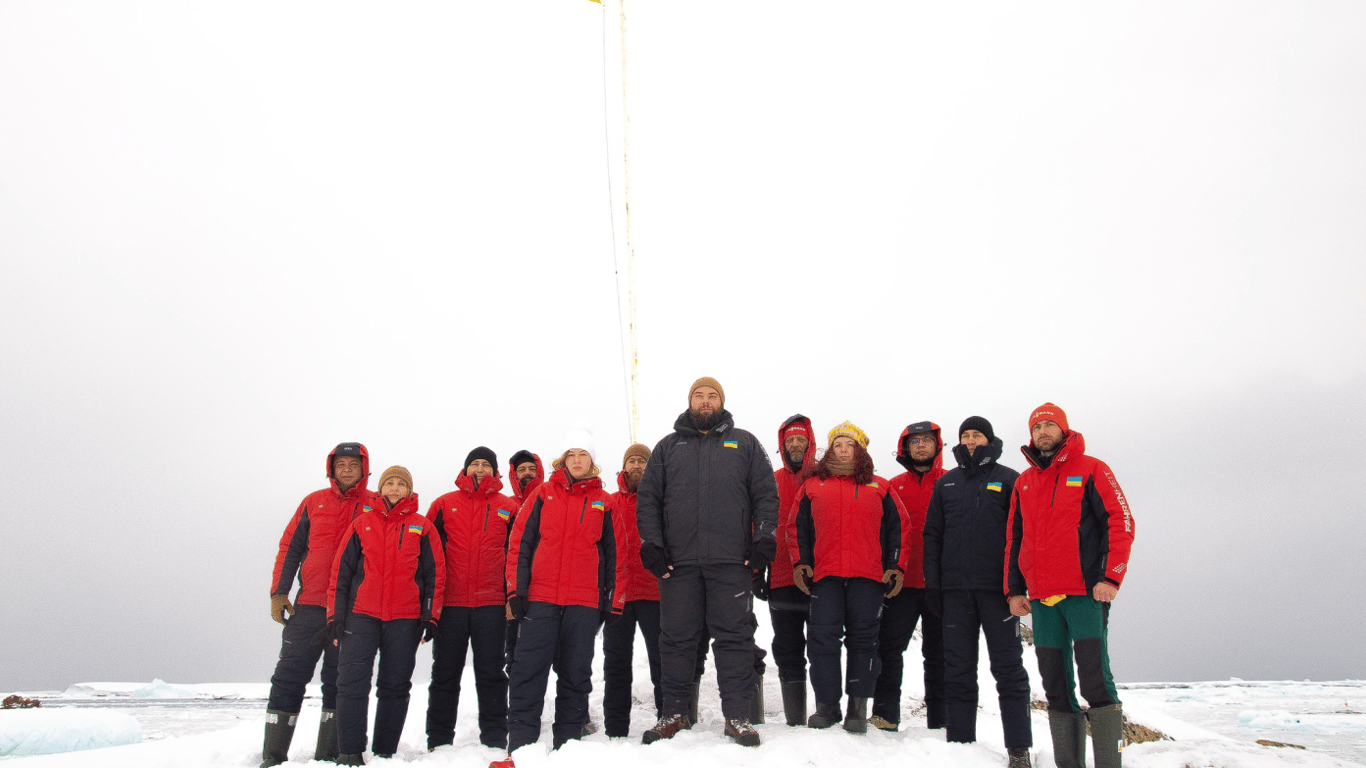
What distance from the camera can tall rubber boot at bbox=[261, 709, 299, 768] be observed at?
5.39 meters

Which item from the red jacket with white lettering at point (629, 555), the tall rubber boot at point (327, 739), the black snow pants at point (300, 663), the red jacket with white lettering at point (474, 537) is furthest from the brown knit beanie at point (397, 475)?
the tall rubber boot at point (327, 739)

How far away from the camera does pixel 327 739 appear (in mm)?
5457

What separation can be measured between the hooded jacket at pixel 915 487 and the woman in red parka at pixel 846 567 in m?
0.45

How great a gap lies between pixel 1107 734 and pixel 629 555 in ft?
11.2

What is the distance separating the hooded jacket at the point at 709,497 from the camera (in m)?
4.60

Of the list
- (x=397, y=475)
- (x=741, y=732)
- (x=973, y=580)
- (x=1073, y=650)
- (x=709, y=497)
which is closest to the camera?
(x=741, y=732)

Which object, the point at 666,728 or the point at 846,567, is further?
the point at 846,567

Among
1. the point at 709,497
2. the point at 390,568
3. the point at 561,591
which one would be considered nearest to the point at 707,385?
the point at 709,497

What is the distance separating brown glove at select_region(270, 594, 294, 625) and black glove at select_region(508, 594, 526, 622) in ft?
7.16

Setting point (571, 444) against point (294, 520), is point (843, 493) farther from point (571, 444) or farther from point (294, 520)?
point (294, 520)

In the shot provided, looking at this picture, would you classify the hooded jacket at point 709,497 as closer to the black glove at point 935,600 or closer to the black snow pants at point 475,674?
the black glove at point 935,600

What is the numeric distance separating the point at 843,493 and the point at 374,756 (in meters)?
3.80

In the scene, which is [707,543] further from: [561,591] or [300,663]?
[300,663]

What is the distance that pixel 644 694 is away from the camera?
820cm
